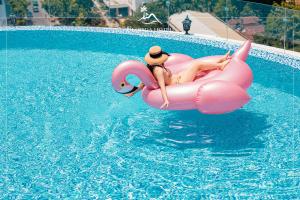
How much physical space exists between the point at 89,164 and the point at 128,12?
980cm

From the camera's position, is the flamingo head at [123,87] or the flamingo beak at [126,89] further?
the flamingo beak at [126,89]

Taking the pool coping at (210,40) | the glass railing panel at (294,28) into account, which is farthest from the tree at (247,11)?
the glass railing panel at (294,28)

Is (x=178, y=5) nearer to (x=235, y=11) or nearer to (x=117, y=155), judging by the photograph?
(x=235, y=11)

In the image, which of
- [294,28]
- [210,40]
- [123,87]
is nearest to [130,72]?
[123,87]

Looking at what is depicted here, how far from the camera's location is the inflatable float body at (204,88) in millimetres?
7668

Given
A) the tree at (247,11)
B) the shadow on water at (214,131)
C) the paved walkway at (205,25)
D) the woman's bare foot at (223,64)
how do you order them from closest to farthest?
the shadow on water at (214,131)
the woman's bare foot at (223,64)
the tree at (247,11)
the paved walkway at (205,25)

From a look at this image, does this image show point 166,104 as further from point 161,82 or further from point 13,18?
point 13,18

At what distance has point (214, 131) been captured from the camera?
823 cm

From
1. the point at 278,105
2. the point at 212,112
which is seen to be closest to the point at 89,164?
the point at 212,112

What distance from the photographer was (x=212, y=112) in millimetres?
7836

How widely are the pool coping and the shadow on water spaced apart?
312 centimetres

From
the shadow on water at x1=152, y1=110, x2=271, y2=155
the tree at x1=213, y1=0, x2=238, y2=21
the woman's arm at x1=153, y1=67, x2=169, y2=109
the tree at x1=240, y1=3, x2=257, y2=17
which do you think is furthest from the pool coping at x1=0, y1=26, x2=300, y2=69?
the woman's arm at x1=153, y1=67, x2=169, y2=109

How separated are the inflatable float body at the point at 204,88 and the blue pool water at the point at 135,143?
0.58 metres

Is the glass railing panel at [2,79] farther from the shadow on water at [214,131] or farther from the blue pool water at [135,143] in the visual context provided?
the shadow on water at [214,131]
